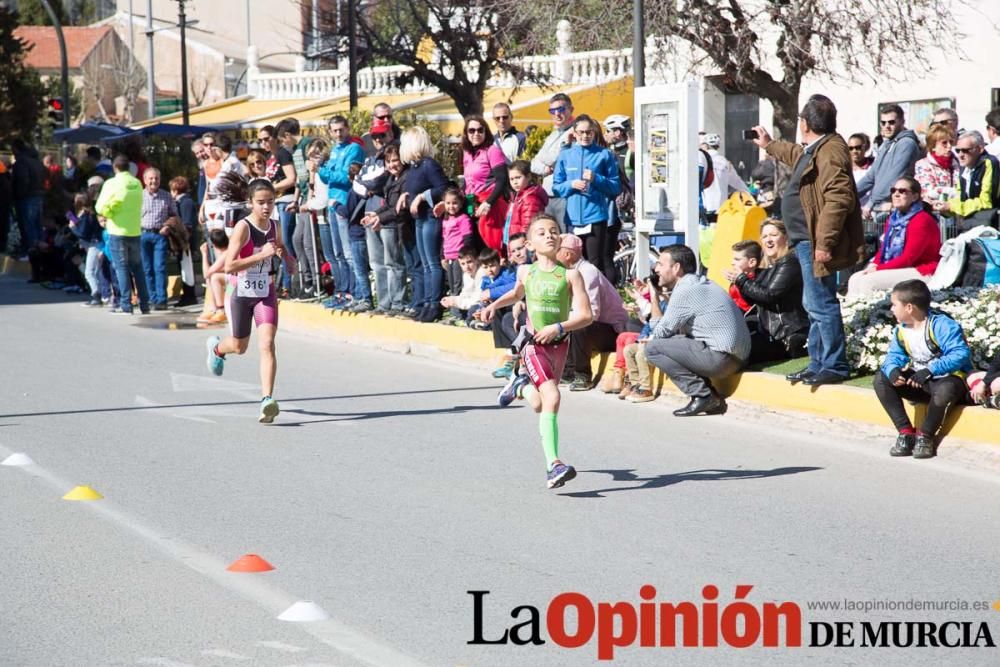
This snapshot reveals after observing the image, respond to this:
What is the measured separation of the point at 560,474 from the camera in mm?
8188

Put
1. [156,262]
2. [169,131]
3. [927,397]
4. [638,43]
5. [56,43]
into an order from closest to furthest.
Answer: [927,397]
[638,43]
[156,262]
[169,131]
[56,43]

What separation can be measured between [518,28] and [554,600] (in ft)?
81.1

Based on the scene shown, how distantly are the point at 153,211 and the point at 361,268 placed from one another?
4115mm

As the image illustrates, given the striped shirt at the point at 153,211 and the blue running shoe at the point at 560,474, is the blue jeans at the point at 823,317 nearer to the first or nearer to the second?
the blue running shoe at the point at 560,474

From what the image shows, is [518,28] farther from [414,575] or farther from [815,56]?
[414,575]

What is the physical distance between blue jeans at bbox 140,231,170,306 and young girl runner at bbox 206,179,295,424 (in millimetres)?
7822

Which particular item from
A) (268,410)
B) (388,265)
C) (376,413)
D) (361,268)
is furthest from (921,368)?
(361,268)

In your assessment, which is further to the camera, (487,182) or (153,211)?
(153,211)

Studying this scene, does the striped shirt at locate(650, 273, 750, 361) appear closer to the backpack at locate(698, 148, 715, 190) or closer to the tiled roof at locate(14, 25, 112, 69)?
the backpack at locate(698, 148, 715, 190)

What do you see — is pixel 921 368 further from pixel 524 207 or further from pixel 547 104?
pixel 547 104

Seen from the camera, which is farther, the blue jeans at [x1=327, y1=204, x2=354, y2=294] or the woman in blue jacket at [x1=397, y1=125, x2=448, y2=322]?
the blue jeans at [x1=327, y1=204, x2=354, y2=294]

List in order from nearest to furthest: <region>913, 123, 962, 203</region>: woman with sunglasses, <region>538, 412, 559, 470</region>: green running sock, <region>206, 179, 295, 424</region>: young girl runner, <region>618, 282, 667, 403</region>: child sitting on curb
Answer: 1. <region>538, 412, 559, 470</region>: green running sock
2. <region>206, 179, 295, 424</region>: young girl runner
3. <region>618, 282, 667, 403</region>: child sitting on curb
4. <region>913, 123, 962, 203</region>: woman with sunglasses

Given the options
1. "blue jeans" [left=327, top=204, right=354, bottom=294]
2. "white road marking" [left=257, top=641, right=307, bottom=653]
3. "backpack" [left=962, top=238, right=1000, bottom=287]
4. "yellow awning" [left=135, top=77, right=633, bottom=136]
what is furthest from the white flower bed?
"yellow awning" [left=135, top=77, right=633, bottom=136]

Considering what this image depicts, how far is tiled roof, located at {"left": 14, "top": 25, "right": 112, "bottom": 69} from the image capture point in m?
74.3
